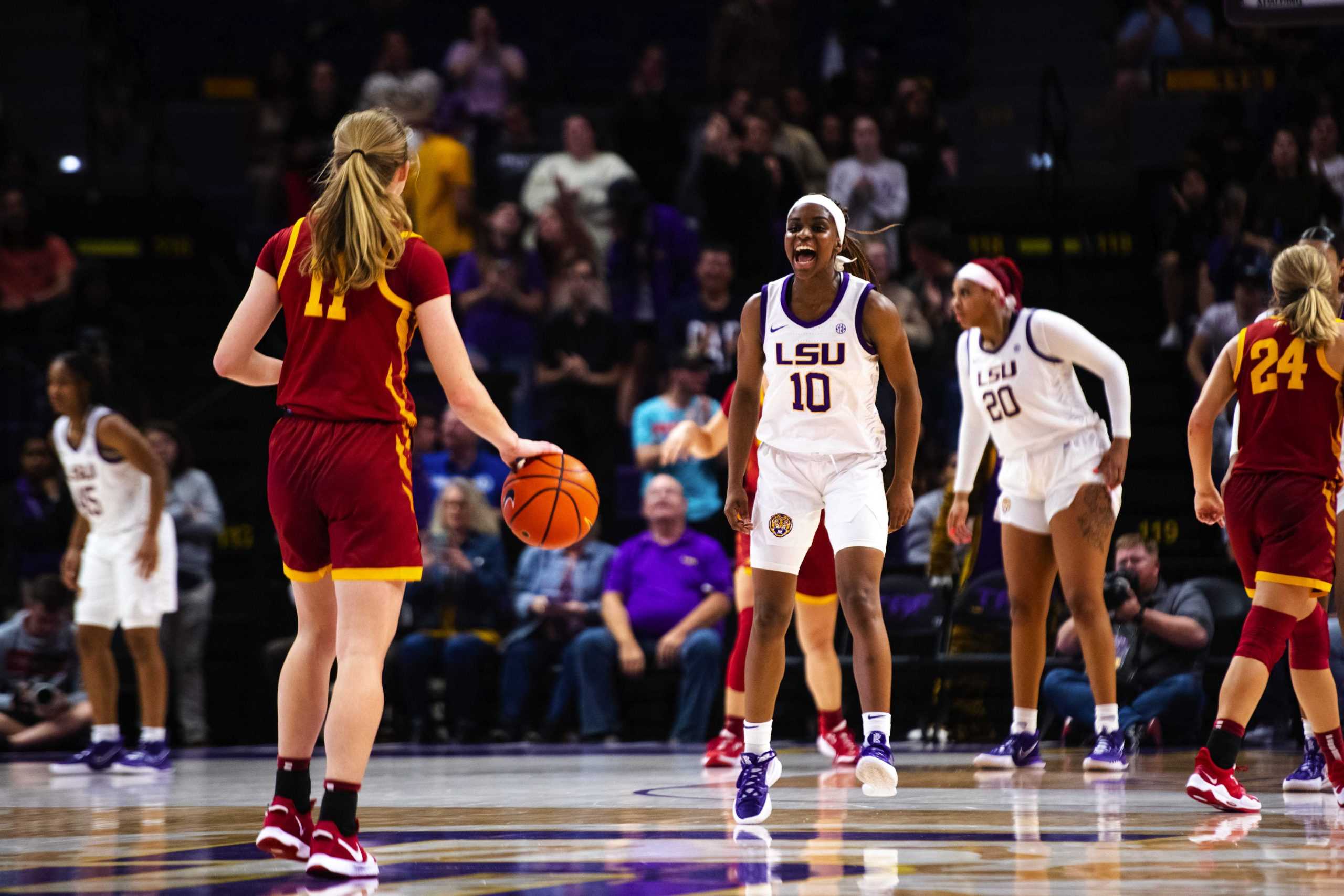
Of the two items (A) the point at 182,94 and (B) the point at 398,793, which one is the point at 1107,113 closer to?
(A) the point at 182,94

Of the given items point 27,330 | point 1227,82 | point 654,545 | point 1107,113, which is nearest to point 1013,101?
point 1107,113

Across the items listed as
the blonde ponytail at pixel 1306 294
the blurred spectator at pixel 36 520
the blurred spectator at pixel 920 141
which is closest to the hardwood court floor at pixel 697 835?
the blonde ponytail at pixel 1306 294

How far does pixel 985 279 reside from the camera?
7.53 m

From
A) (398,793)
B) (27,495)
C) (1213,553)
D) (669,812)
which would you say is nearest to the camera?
(669,812)

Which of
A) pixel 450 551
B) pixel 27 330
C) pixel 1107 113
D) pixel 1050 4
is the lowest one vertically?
pixel 450 551

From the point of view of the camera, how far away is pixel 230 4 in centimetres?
1708

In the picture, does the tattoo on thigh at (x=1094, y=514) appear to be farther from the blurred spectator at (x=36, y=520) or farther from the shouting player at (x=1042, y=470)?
the blurred spectator at (x=36, y=520)

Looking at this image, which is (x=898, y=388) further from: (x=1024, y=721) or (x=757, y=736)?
(x=1024, y=721)

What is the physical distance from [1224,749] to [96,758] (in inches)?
221

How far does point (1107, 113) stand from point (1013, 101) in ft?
3.37

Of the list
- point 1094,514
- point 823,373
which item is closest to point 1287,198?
point 1094,514

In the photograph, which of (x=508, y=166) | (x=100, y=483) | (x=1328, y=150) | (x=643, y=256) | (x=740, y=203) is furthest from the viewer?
(x=508, y=166)

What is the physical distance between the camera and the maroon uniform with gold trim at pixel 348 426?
4.50 m

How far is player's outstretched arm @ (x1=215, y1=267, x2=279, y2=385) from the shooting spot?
15.5 feet
